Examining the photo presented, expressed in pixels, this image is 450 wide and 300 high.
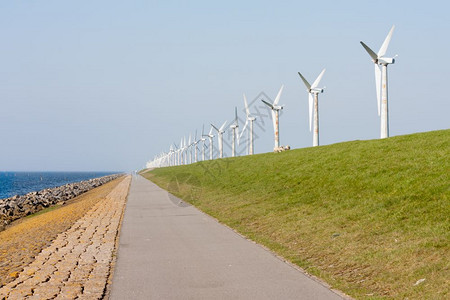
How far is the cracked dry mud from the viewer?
9883 mm

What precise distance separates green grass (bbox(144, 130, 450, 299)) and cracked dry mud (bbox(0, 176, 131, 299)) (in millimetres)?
4634

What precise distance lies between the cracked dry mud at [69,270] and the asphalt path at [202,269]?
0.40m

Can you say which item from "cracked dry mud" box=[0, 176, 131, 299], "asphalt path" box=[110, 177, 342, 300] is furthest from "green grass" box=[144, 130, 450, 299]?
"cracked dry mud" box=[0, 176, 131, 299]

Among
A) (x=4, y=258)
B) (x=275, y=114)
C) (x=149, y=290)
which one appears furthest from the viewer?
(x=275, y=114)

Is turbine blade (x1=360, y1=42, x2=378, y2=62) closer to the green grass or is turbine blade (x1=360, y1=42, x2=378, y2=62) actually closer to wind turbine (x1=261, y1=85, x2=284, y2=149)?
the green grass

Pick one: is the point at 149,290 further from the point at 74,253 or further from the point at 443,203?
the point at 443,203

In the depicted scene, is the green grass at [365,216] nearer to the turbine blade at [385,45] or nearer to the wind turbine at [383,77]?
the wind turbine at [383,77]

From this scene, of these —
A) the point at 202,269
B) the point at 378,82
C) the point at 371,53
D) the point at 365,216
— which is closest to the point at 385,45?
the point at 371,53

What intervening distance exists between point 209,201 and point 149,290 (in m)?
21.5

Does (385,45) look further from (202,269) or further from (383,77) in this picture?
(202,269)

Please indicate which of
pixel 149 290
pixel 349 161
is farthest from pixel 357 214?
pixel 349 161

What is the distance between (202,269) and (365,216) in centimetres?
617

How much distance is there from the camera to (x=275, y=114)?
62.0 meters

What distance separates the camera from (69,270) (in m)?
11.9
